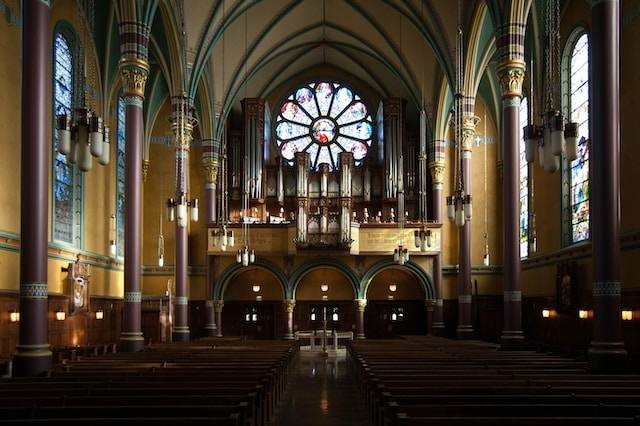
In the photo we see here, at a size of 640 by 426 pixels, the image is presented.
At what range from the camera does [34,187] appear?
48.3ft

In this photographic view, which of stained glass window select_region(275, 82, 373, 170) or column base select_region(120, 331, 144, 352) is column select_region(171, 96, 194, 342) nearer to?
column base select_region(120, 331, 144, 352)

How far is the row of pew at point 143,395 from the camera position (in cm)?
848

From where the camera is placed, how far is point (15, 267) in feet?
71.1

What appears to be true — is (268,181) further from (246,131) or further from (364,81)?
(364,81)

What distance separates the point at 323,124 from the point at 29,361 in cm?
2862

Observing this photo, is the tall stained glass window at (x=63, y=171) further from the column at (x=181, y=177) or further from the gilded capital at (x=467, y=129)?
the gilded capital at (x=467, y=129)

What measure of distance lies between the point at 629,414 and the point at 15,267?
60.4 feet

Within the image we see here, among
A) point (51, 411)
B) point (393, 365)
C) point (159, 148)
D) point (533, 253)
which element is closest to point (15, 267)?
point (393, 365)

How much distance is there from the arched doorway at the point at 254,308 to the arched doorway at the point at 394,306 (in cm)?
491

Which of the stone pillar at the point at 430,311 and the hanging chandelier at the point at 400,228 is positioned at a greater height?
the hanging chandelier at the point at 400,228

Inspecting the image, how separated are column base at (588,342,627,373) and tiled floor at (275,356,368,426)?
15.5ft

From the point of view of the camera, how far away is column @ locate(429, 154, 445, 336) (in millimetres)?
35562

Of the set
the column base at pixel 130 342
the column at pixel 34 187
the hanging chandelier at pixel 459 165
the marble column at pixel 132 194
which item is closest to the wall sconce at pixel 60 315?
the marble column at pixel 132 194

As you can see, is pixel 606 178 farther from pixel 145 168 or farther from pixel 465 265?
pixel 145 168
